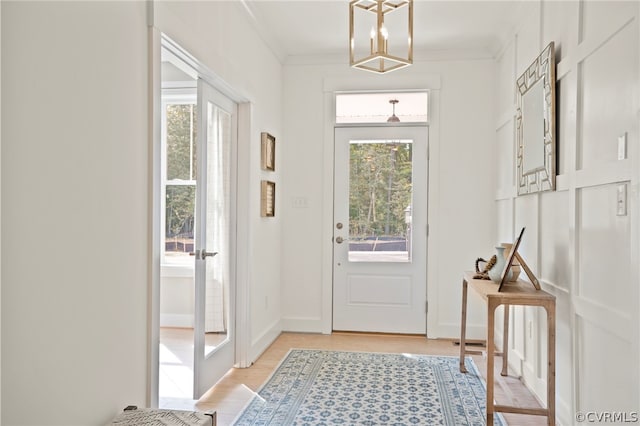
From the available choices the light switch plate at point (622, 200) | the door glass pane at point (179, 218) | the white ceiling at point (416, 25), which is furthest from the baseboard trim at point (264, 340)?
the light switch plate at point (622, 200)

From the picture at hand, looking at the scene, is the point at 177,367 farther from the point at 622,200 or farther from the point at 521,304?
the point at 622,200

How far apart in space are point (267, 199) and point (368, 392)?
71.4 inches

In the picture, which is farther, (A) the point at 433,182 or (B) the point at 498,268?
(A) the point at 433,182

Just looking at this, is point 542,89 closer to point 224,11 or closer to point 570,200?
point 570,200

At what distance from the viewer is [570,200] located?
2.38m

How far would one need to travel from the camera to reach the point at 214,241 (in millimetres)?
3189

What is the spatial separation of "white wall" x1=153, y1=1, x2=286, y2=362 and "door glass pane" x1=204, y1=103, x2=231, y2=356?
20 cm

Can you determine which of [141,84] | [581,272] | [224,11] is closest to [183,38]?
[141,84]

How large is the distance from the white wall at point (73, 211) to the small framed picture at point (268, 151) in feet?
6.34

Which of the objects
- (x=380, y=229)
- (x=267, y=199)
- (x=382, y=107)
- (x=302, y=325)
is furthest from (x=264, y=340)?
(x=382, y=107)

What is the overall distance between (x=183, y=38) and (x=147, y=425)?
5.95ft

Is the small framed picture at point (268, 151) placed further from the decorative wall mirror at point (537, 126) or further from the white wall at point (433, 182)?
the decorative wall mirror at point (537, 126)

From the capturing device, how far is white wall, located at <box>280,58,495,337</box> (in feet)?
14.6

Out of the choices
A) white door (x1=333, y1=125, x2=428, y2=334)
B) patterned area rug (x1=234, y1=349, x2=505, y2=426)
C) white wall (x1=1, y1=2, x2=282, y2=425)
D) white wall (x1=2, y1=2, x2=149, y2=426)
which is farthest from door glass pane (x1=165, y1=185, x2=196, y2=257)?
white wall (x1=2, y1=2, x2=149, y2=426)
